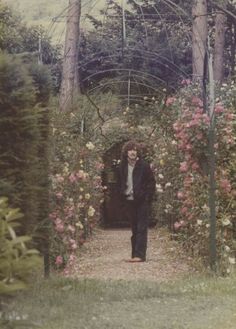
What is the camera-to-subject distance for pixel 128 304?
6.08 m

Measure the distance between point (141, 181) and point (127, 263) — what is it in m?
1.21

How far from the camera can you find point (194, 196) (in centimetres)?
926

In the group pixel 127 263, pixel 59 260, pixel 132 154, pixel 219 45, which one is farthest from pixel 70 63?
Result: pixel 219 45

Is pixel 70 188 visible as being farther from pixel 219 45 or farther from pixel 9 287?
pixel 219 45

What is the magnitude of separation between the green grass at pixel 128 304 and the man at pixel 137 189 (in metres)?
2.76

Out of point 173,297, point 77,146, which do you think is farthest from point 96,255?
point 173,297

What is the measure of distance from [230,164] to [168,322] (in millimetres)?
3935

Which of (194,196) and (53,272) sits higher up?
(194,196)

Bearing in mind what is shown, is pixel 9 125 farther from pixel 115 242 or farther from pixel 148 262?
pixel 115 242

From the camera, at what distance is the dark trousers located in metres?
10.3

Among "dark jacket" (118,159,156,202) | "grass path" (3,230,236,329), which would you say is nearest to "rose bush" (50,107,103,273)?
"dark jacket" (118,159,156,202)

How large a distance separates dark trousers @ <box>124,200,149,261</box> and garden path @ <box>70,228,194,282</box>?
22 cm

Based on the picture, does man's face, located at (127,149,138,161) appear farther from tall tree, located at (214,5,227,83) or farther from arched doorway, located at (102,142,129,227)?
tall tree, located at (214,5,227,83)

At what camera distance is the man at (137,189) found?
33.3ft
